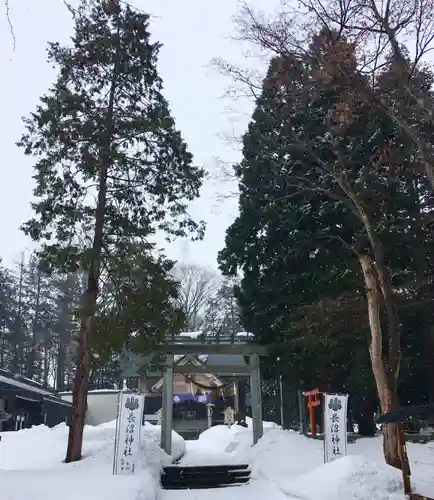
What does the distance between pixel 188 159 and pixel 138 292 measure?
3.90 metres

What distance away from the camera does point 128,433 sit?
416 inches

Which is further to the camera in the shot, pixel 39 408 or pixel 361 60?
pixel 39 408

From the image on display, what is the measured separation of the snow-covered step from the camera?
12.5 meters

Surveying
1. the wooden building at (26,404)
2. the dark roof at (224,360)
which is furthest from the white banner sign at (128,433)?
the wooden building at (26,404)

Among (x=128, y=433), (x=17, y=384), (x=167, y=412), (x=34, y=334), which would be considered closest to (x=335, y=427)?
(x=128, y=433)

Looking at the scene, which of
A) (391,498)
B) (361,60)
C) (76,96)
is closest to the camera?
(391,498)

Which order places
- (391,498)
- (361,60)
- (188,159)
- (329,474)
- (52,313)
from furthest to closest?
(52,313), (188,159), (361,60), (329,474), (391,498)

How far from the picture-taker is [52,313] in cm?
3722

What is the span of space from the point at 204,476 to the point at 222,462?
5.19 feet

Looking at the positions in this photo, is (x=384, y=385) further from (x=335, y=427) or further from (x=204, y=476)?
(x=204, y=476)

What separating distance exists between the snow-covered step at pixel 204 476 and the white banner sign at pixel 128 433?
2.13m

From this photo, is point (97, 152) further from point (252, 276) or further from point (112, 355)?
point (252, 276)

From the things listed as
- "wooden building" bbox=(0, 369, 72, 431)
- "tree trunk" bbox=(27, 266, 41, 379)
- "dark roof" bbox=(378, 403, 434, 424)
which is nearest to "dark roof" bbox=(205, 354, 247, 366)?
"wooden building" bbox=(0, 369, 72, 431)

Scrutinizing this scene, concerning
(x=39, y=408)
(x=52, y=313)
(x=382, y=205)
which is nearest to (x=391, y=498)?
(x=382, y=205)
